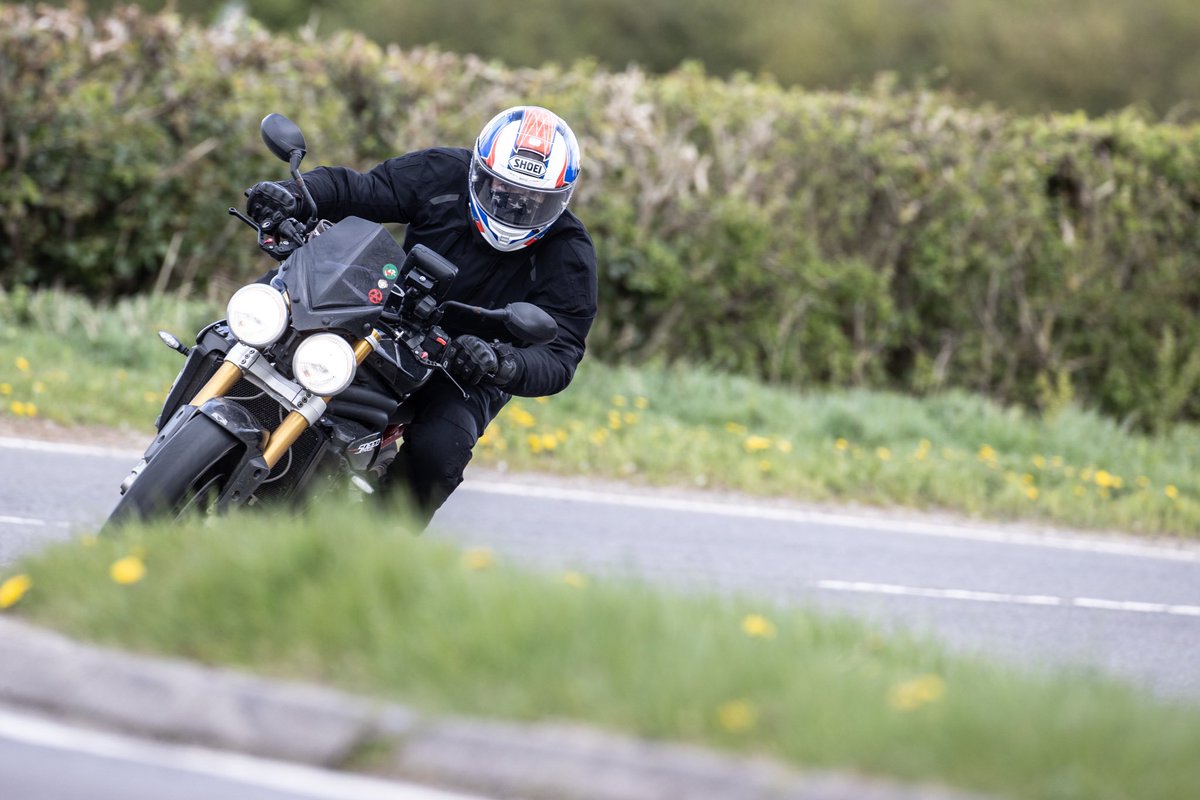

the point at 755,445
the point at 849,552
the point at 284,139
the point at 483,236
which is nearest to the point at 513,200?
the point at 483,236

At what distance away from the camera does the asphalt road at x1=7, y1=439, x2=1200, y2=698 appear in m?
7.59

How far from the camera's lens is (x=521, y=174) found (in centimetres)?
580

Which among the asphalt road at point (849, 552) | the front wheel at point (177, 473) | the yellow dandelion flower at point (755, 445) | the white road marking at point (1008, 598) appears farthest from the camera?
the yellow dandelion flower at point (755, 445)

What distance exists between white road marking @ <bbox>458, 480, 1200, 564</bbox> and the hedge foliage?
3209mm

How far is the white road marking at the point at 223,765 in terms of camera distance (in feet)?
12.7

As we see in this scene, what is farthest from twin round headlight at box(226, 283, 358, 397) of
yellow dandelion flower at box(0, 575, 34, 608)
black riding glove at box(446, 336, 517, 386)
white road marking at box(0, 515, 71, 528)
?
white road marking at box(0, 515, 71, 528)

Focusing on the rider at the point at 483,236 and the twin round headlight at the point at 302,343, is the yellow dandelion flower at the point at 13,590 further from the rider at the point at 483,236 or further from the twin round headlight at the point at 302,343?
the rider at the point at 483,236

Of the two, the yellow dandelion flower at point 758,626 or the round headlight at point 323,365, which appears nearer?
the yellow dandelion flower at point 758,626

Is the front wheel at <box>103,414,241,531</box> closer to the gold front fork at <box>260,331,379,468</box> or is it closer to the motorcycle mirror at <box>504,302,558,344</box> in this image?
the gold front fork at <box>260,331,379,468</box>

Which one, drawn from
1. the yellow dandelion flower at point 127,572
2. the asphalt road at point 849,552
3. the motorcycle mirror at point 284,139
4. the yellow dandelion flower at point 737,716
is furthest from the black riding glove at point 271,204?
the yellow dandelion flower at point 737,716

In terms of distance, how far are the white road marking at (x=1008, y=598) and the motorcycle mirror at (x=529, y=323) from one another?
320 centimetres

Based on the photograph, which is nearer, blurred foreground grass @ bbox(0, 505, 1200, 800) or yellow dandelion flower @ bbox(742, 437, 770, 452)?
blurred foreground grass @ bbox(0, 505, 1200, 800)

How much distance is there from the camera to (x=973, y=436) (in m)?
11.8

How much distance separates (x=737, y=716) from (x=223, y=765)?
1259 mm
